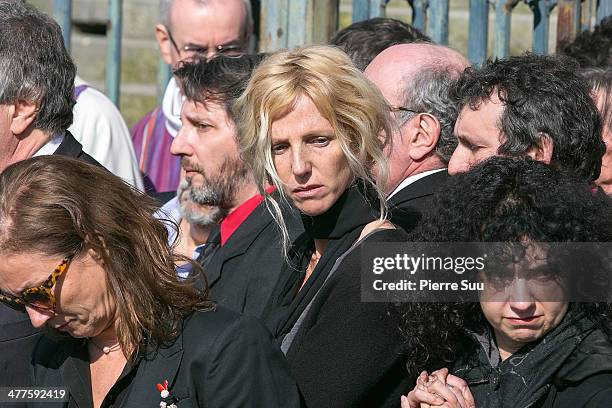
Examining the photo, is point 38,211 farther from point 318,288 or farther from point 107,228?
point 318,288

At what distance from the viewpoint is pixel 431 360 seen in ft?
8.92

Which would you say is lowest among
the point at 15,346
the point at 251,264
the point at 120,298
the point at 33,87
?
the point at 15,346

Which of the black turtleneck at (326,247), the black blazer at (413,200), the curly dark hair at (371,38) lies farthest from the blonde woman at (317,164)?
the curly dark hair at (371,38)

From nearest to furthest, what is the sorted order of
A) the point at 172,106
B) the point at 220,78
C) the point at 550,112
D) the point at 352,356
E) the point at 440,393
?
the point at 440,393, the point at 352,356, the point at 550,112, the point at 220,78, the point at 172,106

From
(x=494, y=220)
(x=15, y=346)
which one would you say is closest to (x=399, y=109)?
(x=494, y=220)

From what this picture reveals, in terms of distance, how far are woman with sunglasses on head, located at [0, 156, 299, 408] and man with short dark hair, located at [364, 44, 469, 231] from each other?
3.14 ft

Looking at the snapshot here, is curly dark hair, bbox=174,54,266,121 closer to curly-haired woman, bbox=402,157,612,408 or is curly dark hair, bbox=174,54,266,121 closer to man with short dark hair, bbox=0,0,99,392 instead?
man with short dark hair, bbox=0,0,99,392

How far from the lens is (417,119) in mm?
3477

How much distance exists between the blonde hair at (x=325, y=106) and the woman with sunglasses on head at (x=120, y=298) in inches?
21.5

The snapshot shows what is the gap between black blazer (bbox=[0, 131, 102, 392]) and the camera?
2889 millimetres

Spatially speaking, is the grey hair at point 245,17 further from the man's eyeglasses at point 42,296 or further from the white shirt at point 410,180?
the man's eyeglasses at point 42,296

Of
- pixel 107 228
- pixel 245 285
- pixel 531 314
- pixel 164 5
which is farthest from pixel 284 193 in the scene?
pixel 164 5

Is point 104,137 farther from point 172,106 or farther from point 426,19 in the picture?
point 426,19

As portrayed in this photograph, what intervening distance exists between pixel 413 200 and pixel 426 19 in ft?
5.40
